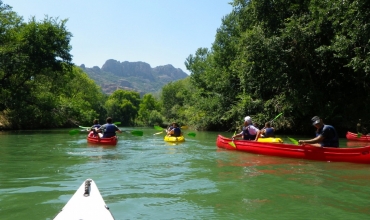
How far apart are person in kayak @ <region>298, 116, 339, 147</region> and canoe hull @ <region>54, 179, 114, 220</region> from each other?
307 inches

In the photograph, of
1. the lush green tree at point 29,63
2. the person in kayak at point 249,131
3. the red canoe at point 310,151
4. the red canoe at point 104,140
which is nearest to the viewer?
the red canoe at point 310,151

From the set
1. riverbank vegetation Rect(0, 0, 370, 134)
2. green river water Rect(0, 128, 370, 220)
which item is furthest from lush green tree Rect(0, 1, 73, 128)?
green river water Rect(0, 128, 370, 220)

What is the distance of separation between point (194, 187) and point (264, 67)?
1608cm

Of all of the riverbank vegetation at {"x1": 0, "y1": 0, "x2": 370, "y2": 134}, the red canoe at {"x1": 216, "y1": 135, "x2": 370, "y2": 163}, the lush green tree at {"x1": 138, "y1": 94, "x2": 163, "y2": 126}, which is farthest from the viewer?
the lush green tree at {"x1": 138, "y1": 94, "x2": 163, "y2": 126}

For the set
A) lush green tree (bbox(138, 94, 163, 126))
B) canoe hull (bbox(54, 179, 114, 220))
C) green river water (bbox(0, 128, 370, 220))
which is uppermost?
lush green tree (bbox(138, 94, 163, 126))

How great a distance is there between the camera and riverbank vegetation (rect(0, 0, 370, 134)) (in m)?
19.2

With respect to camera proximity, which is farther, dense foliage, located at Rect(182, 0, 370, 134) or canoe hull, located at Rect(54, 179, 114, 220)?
dense foliage, located at Rect(182, 0, 370, 134)

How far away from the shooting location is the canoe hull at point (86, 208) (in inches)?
153

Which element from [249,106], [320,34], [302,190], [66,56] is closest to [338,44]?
[320,34]

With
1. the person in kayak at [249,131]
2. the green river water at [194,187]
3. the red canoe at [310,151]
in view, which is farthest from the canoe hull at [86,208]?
the person in kayak at [249,131]

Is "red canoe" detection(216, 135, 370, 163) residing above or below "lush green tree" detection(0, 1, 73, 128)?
below

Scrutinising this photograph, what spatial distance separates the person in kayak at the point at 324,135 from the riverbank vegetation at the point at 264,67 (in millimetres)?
7084

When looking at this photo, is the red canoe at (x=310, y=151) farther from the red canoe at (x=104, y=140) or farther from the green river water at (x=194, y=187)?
the red canoe at (x=104, y=140)

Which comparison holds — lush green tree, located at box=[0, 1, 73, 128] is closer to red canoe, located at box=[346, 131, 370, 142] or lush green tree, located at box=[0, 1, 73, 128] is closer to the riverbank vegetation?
the riverbank vegetation
